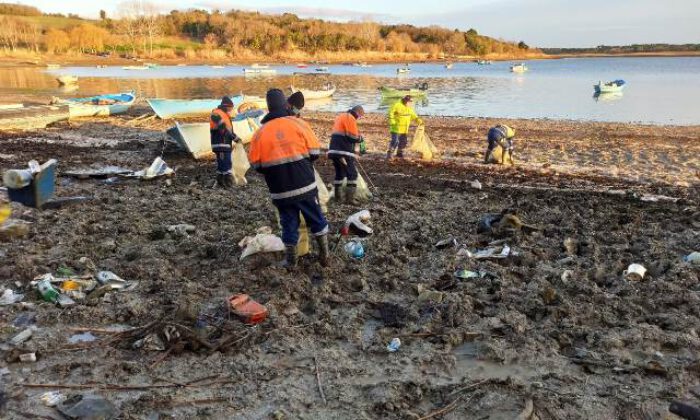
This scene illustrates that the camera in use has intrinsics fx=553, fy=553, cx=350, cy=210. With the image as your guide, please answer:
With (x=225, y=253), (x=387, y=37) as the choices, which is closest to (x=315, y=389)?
(x=225, y=253)

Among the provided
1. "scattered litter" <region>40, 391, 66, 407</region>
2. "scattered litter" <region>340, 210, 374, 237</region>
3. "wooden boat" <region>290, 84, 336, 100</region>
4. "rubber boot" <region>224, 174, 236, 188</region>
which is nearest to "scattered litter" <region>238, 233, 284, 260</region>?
"scattered litter" <region>340, 210, 374, 237</region>

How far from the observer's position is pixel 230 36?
9562 cm

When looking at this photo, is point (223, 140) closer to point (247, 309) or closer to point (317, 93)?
point (247, 309)

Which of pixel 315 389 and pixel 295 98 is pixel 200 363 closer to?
pixel 315 389

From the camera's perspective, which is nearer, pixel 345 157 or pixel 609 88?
pixel 345 157

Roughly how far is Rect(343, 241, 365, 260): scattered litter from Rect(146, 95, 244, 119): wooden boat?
48.2 feet

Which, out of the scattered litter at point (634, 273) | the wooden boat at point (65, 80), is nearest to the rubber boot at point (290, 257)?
the scattered litter at point (634, 273)

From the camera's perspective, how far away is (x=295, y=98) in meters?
6.49

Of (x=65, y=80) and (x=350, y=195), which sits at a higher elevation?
(x=65, y=80)

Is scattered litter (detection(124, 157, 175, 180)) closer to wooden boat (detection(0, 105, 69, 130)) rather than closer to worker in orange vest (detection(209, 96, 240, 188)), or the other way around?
worker in orange vest (detection(209, 96, 240, 188))

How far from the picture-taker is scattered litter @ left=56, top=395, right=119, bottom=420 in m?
3.15

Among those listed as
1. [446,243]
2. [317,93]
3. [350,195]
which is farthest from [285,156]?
[317,93]

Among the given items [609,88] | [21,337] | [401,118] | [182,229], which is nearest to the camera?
[21,337]

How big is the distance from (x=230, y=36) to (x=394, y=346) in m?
98.9
